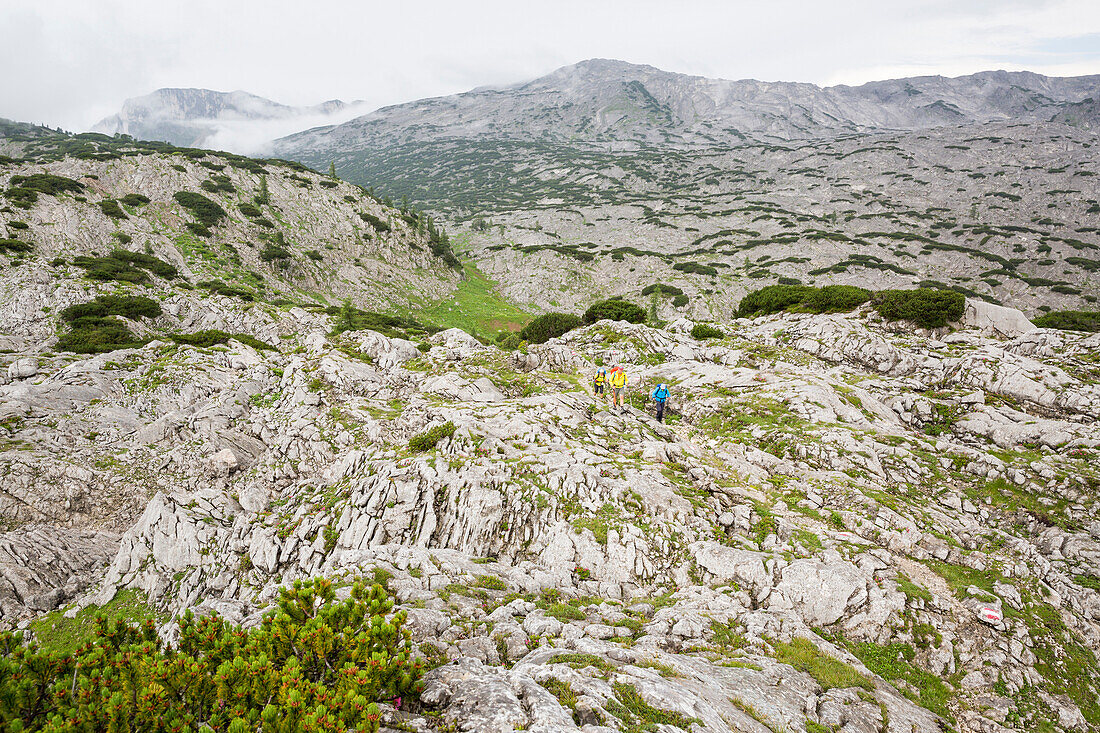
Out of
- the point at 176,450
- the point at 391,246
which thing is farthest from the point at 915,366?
the point at 391,246

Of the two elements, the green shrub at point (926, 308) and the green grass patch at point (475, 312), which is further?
the green grass patch at point (475, 312)

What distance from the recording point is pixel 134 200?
58844mm

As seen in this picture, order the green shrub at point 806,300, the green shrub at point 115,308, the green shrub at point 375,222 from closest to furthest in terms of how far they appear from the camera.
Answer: the green shrub at point 115,308 → the green shrub at point 806,300 → the green shrub at point 375,222

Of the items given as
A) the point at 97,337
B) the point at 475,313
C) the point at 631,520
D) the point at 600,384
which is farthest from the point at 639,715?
the point at 475,313

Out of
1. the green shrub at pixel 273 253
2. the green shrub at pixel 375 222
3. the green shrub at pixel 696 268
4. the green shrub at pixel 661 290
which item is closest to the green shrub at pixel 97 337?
Answer: the green shrub at pixel 273 253

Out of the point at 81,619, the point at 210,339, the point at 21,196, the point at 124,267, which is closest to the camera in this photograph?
the point at 81,619

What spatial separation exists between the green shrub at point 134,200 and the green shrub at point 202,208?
3.52 metres

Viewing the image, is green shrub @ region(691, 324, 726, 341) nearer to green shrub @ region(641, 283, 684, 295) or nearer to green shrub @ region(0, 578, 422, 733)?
green shrub @ region(0, 578, 422, 733)

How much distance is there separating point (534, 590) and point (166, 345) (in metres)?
33.9

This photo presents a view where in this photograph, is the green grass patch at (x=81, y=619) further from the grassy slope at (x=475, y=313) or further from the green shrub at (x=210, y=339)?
the grassy slope at (x=475, y=313)

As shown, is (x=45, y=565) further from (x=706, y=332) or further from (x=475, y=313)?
(x=475, y=313)

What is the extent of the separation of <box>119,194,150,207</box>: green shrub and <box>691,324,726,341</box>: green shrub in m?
74.6

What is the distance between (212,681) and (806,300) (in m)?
48.6

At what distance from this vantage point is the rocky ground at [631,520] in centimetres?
952
